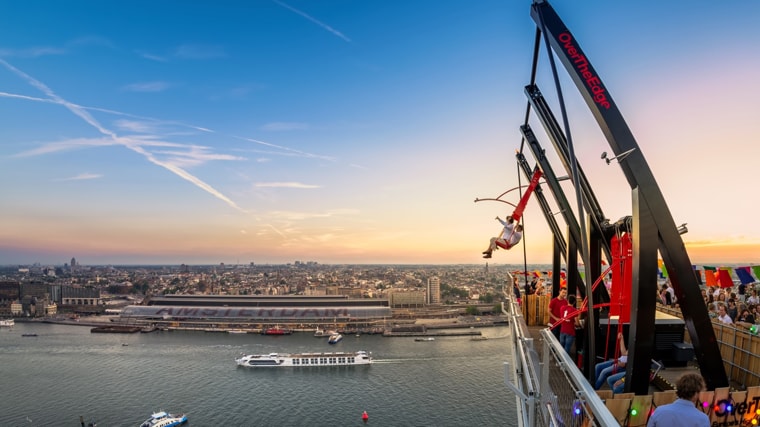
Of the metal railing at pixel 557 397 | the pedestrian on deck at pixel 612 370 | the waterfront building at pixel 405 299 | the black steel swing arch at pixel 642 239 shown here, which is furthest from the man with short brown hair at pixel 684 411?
the waterfront building at pixel 405 299

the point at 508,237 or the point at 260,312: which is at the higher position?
the point at 508,237

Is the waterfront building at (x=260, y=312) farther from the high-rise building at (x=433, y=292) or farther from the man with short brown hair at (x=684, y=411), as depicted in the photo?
the man with short brown hair at (x=684, y=411)

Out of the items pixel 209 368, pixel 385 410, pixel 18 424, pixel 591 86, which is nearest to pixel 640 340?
pixel 591 86

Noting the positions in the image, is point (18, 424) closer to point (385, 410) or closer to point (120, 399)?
point (120, 399)

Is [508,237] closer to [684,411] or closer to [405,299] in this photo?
→ [684,411]

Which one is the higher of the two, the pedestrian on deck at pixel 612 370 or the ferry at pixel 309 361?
the pedestrian on deck at pixel 612 370

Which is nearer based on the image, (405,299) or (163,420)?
(163,420)

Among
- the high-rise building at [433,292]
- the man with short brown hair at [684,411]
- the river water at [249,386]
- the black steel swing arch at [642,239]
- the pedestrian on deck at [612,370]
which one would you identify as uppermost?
the black steel swing arch at [642,239]

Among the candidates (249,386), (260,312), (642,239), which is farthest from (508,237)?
(260,312)
